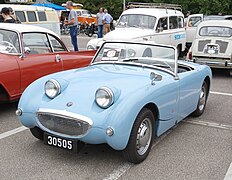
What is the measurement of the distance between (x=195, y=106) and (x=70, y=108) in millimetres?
2452

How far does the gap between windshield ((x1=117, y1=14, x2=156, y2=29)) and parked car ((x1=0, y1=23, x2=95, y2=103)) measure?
16.4 ft

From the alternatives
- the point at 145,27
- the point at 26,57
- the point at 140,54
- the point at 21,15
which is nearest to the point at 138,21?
the point at 145,27

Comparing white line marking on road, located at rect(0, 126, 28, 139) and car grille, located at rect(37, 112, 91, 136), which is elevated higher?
car grille, located at rect(37, 112, 91, 136)

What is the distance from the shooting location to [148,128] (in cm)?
401

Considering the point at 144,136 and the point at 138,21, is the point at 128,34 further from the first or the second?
the point at 144,136

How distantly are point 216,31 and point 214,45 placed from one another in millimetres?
684

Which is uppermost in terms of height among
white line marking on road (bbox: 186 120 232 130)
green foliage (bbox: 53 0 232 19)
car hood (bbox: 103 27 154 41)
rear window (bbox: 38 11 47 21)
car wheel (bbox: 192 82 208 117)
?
green foliage (bbox: 53 0 232 19)

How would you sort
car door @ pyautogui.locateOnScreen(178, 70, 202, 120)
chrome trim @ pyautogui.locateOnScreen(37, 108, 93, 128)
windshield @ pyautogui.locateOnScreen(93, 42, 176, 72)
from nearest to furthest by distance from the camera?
chrome trim @ pyautogui.locateOnScreen(37, 108, 93, 128)
car door @ pyautogui.locateOnScreen(178, 70, 202, 120)
windshield @ pyautogui.locateOnScreen(93, 42, 176, 72)

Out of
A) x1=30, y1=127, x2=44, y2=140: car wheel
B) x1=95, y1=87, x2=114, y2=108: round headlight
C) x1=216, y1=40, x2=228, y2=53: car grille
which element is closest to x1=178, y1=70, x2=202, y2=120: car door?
x1=95, y1=87, x2=114, y2=108: round headlight

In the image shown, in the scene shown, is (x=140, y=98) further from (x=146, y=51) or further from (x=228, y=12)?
(x=228, y=12)

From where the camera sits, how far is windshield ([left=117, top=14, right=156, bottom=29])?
11.3m

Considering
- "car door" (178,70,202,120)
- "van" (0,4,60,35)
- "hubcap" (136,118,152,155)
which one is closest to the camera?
"hubcap" (136,118,152,155)

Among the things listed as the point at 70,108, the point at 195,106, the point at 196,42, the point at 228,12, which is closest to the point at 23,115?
the point at 70,108

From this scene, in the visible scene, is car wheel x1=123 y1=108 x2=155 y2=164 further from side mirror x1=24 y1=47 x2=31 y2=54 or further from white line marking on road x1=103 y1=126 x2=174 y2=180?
side mirror x1=24 y1=47 x2=31 y2=54
